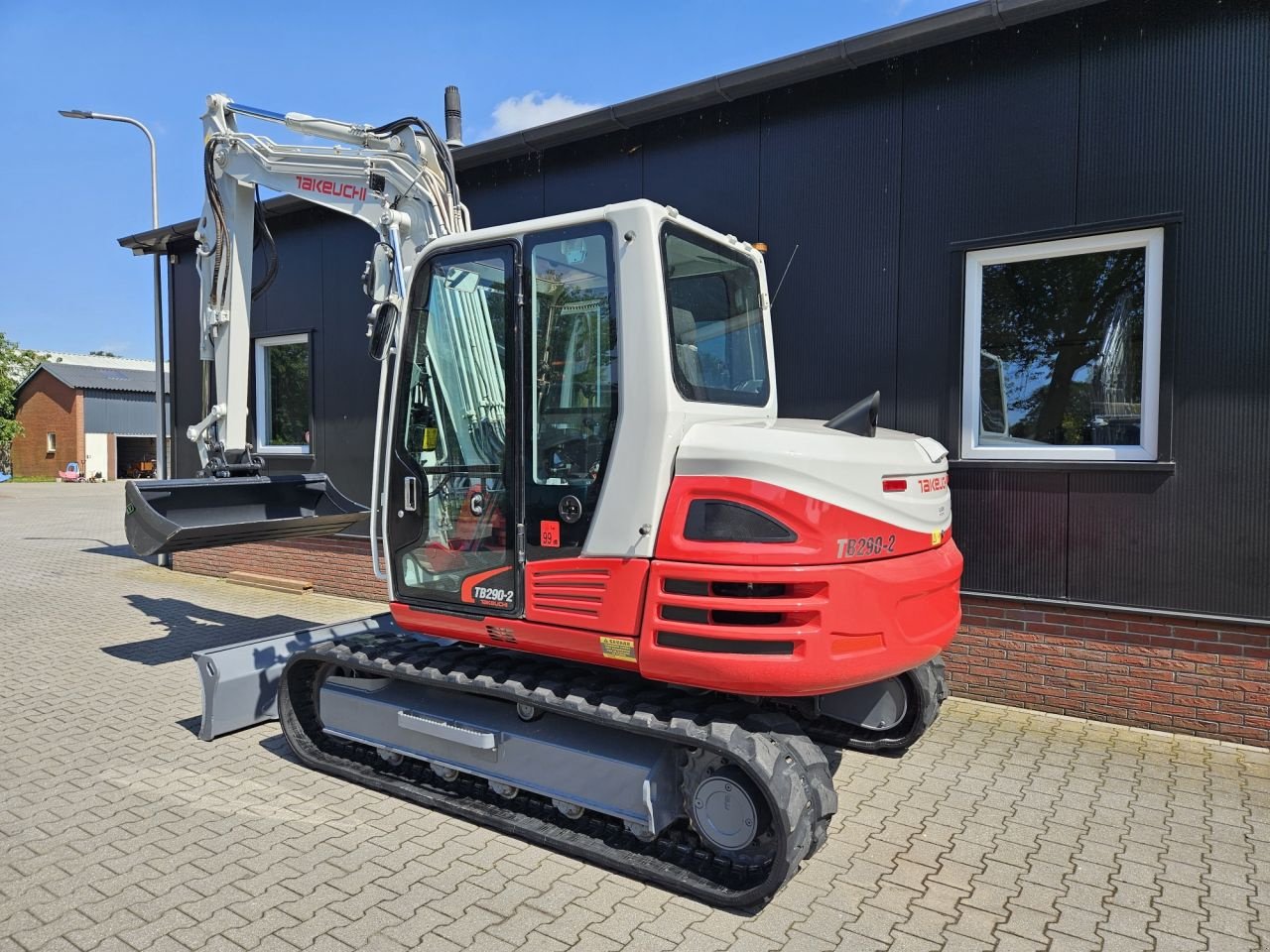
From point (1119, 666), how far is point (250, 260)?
676cm

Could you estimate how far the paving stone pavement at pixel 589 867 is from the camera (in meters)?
3.13

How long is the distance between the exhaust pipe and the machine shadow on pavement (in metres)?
5.19

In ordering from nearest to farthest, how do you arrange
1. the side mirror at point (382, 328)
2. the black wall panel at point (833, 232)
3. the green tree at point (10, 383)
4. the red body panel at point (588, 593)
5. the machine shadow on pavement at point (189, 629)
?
the red body panel at point (588, 593) < the side mirror at point (382, 328) < the black wall panel at point (833, 232) < the machine shadow on pavement at point (189, 629) < the green tree at point (10, 383)

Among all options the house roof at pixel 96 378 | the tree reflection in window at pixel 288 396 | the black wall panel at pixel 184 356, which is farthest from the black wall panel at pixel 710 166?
the house roof at pixel 96 378

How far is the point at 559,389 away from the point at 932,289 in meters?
3.45

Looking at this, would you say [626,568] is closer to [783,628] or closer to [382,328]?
[783,628]

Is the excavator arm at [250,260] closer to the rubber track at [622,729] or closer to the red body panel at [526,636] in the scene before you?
the red body panel at [526,636]

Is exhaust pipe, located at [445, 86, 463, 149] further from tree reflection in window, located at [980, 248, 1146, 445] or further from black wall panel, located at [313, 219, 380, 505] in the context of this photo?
tree reflection in window, located at [980, 248, 1146, 445]

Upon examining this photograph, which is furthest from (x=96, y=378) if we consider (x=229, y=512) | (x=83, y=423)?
(x=229, y=512)

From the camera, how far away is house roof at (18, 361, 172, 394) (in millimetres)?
42281

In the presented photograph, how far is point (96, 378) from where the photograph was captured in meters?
43.7

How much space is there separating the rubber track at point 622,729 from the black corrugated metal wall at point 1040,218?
10.2ft

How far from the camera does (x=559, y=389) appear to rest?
3.70m

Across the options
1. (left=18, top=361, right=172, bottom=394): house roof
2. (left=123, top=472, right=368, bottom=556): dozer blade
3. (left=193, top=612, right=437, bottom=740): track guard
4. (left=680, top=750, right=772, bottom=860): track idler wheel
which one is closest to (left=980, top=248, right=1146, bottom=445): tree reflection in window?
(left=680, top=750, right=772, bottom=860): track idler wheel
